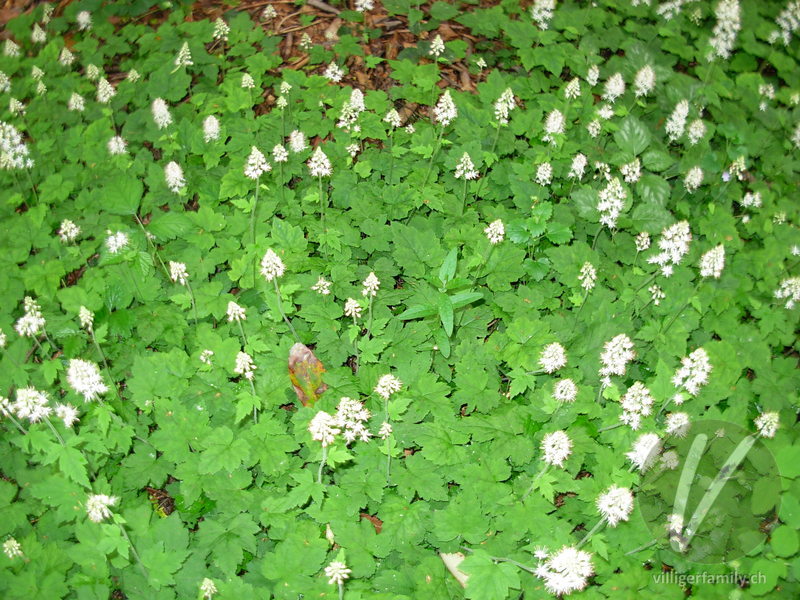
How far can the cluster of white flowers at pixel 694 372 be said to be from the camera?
3.03 metres

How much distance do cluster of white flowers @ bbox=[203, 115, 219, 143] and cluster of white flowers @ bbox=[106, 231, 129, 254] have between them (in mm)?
939

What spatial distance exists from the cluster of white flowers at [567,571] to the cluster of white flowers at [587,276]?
5.02 ft

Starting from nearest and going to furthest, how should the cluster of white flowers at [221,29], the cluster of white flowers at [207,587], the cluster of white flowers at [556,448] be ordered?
the cluster of white flowers at [207,587] < the cluster of white flowers at [556,448] < the cluster of white flowers at [221,29]

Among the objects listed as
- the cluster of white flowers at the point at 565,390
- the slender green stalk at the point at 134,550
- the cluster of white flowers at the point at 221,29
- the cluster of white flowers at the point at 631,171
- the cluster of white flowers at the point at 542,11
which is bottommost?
the slender green stalk at the point at 134,550

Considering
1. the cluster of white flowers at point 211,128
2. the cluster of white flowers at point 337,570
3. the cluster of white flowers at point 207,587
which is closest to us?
the cluster of white flowers at point 337,570

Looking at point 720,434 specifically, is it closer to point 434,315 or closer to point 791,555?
point 791,555

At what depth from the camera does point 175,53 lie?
186 inches

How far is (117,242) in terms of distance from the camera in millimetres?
3514

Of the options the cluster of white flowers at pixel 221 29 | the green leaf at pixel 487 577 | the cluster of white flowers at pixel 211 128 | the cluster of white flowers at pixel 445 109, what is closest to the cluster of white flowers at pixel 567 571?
the green leaf at pixel 487 577

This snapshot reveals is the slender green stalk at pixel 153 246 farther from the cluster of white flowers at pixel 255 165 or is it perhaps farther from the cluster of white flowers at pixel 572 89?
the cluster of white flowers at pixel 572 89

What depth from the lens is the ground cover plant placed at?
9.26ft

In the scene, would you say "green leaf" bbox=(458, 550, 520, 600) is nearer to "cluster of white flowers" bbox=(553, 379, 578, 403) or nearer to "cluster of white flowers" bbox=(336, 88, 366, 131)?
"cluster of white flowers" bbox=(553, 379, 578, 403)

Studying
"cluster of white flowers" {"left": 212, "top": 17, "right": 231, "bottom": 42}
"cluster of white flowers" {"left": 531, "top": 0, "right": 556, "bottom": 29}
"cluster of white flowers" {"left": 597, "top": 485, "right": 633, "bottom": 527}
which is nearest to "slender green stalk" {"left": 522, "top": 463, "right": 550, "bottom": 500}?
"cluster of white flowers" {"left": 597, "top": 485, "right": 633, "bottom": 527}

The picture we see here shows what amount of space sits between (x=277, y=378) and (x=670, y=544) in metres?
2.20
